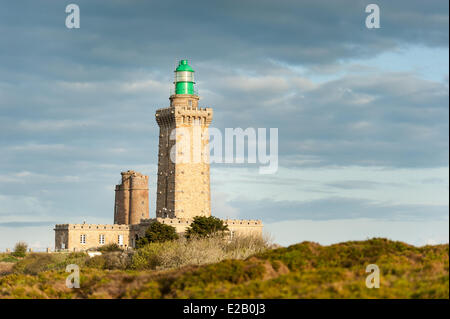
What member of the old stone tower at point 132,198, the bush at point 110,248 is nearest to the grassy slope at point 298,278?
the bush at point 110,248

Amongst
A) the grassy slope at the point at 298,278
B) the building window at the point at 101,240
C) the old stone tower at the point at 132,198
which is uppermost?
the old stone tower at the point at 132,198

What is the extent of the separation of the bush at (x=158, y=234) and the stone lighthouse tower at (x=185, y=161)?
785 cm

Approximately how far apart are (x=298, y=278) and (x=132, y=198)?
71053 millimetres

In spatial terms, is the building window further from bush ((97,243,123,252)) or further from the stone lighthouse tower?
the stone lighthouse tower

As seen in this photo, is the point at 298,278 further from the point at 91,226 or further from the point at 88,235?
the point at 91,226

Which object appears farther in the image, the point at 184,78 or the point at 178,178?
the point at 184,78

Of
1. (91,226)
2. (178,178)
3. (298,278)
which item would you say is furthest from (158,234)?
(298,278)

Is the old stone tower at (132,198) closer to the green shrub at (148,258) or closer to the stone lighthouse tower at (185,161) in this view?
the stone lighthouse tower at (185,161)

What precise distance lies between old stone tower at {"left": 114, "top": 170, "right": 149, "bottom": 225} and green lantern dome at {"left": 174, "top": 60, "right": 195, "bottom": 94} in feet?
41.9

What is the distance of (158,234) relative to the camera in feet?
264

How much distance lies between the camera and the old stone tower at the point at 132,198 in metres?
99.6

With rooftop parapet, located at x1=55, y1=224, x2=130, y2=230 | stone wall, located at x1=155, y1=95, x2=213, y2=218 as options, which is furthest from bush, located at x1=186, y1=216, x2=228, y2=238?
rooftop parapet, located at x1=55, y1=224, x2=130, y2=230
